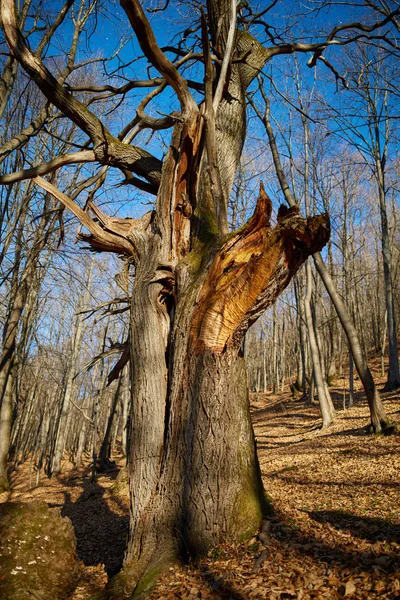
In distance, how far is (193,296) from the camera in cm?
396

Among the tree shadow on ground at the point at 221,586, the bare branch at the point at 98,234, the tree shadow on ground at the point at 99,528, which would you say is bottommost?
the tree shadow on ground at the point at 99,528

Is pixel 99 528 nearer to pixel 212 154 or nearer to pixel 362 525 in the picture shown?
pixel 362 525

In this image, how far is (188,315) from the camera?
3904mm

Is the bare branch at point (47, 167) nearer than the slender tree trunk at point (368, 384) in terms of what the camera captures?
Yes

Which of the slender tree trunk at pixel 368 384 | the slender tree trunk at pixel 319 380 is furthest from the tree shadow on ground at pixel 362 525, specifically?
the slender tree trunk at pixel 319 380

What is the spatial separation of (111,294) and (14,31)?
18.3 meters

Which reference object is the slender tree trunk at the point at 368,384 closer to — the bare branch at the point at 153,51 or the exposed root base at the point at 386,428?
the exposed root base at the point at 386,428

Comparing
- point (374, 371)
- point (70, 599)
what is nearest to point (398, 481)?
point (70, 599)

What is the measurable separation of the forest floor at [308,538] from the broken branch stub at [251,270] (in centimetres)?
177

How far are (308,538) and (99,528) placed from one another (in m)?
4.57

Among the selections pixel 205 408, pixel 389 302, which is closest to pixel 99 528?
pixel 205 408

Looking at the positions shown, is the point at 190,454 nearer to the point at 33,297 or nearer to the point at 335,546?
the point at 335,546

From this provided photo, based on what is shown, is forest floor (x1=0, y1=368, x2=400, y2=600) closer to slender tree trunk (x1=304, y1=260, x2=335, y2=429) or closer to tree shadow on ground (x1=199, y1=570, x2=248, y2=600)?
tree shadow on ground (x1=199, y1=570, x2=248, y2=600)

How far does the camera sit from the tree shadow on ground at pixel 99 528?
499 centimetres
